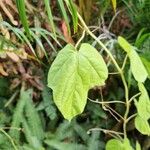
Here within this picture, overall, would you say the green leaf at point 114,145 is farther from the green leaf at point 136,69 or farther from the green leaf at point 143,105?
the green leaf at point 136,69

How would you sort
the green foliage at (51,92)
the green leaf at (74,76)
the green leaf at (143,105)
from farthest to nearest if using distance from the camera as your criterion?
the green foliage at (51,92) → the green leaf at (143,105) → the green leaf at (74,76)

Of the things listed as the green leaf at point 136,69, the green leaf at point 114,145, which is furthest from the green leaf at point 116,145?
the green leaf at point 136,69

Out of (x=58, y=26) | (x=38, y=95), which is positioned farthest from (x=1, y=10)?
(x=38, y=95)

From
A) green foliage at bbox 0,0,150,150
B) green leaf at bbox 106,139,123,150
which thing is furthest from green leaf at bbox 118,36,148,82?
green foliage at bbox 0,0,150,150

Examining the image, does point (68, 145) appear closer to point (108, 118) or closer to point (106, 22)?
point (108, 118)

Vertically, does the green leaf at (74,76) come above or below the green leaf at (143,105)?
above

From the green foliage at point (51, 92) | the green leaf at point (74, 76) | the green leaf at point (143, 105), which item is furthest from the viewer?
the green foliage at point (51, 92)

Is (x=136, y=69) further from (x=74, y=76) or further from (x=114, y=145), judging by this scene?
(x=114, y=145)
